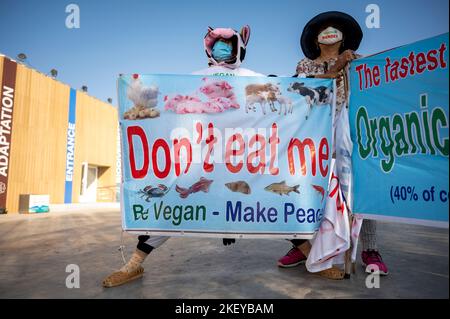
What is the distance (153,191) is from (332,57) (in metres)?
1.95

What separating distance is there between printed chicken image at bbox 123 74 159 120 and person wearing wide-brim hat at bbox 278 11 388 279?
126cm

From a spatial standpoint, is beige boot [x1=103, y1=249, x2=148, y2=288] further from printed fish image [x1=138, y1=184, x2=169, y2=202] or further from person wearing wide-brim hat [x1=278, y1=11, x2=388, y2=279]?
person wearing wide-brim hat [x1=278, y1=11, x2=388, y2=279]

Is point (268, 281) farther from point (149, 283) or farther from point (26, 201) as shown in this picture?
point (26, 201)

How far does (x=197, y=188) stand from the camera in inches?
84.8

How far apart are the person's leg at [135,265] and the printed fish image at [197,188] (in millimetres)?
444

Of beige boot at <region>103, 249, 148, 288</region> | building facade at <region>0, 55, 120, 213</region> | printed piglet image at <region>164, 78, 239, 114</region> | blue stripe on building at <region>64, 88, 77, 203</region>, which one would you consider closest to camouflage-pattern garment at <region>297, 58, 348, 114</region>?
printed piglet image at <region>164, 78, 239, 114</region>

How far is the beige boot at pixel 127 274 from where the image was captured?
6.71 ft

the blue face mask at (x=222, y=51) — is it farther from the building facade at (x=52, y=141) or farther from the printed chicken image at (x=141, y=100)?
the building facade at (x=52, y=141)

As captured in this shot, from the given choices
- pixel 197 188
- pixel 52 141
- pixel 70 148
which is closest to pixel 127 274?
pixel 197 188

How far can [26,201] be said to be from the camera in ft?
31.7

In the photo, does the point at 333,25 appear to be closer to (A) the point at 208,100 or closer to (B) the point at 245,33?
(B) the point at 245,33

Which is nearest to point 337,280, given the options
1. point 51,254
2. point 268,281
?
point 268,281

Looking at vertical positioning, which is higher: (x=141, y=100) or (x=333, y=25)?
(x=333, y=25)

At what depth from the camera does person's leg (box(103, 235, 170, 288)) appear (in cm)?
209
